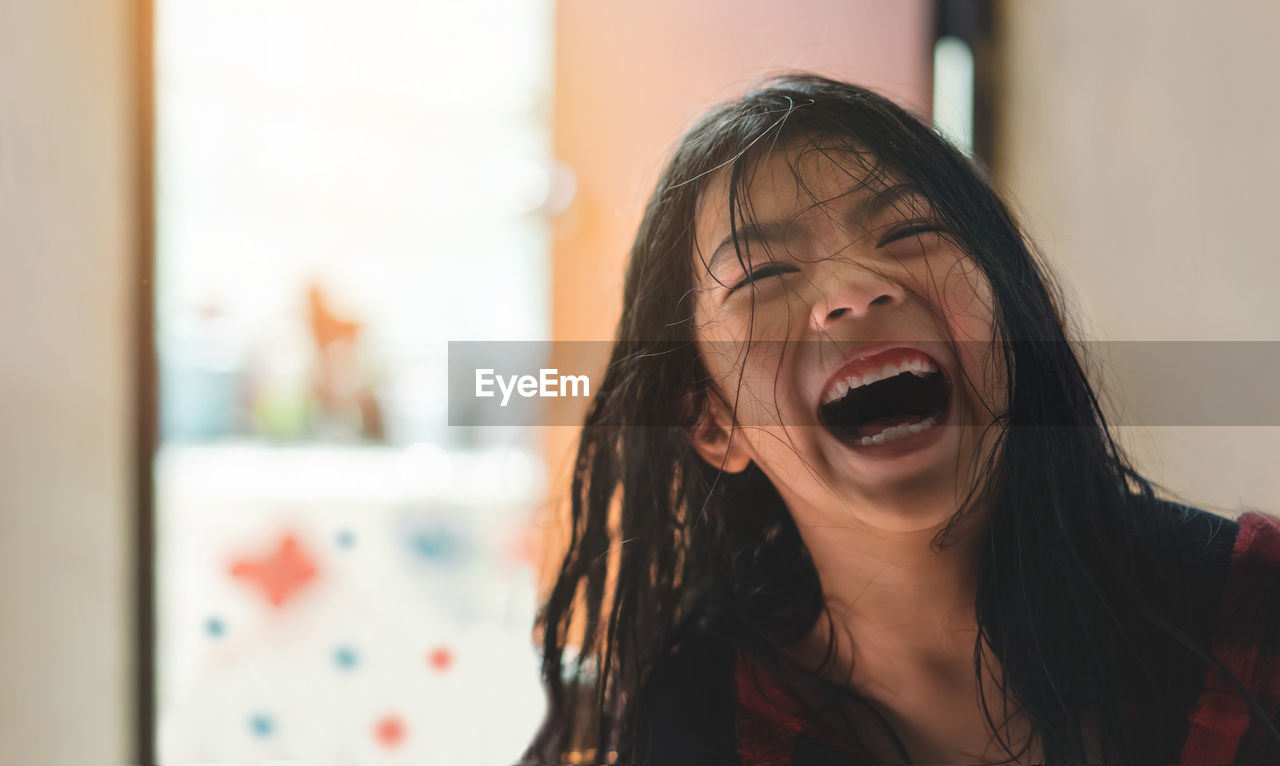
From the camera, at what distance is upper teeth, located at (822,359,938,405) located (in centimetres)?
61

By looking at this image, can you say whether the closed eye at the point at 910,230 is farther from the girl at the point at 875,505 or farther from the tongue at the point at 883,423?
the tongue at the point at 883,423

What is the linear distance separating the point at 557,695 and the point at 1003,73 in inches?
27.1

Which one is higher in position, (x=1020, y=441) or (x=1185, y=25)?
(x=1185, y=25)

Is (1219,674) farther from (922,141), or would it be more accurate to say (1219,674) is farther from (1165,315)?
(922,141)

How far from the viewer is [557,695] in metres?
0.73

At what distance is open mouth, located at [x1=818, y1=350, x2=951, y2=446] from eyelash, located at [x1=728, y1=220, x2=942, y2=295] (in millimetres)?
93

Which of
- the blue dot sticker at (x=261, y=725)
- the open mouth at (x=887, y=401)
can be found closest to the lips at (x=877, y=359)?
the open mouth at (x=887, y=401)

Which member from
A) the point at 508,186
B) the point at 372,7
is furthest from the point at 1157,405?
the point at 372,7

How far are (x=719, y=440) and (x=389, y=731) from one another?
440mm

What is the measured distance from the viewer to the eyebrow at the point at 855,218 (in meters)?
0.60

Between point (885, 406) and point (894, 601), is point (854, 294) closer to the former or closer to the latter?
point (885, 406)

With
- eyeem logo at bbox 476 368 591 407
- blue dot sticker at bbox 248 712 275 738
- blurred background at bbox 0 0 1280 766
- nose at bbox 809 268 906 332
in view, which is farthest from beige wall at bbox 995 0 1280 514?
blue dot sticker at bbox 248 712 275 738

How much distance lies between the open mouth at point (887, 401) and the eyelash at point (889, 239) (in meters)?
0.09

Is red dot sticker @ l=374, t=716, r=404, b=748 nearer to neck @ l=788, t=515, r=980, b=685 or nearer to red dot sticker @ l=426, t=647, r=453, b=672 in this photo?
red dot sticker @ l=426, t=647, r=453, b=672
